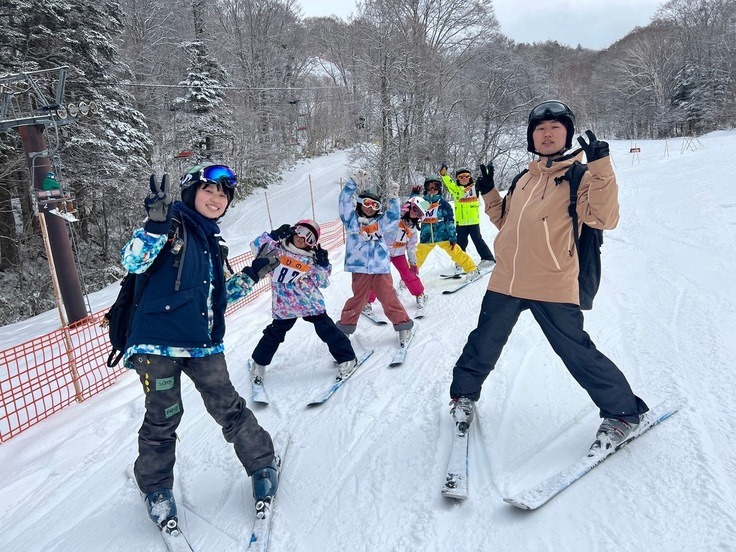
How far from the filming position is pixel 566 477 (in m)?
2.15

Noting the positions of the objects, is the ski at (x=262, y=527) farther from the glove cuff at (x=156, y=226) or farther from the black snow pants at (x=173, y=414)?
the glove cuff at (x=156, y=226)

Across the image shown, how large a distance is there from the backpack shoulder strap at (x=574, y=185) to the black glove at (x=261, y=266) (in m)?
1.80

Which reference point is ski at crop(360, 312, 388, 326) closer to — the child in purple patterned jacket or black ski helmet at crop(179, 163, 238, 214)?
the child in purple patterned jacket

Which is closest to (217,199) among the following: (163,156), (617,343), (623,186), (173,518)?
(173,518)

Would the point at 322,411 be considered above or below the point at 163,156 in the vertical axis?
below

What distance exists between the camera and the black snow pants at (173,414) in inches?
84.0

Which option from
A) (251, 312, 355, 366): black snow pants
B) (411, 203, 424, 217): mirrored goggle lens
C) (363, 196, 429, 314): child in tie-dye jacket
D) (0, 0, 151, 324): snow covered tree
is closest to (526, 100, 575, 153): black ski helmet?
(251, 312, 355, 366): black snow pants

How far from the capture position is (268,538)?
207cm

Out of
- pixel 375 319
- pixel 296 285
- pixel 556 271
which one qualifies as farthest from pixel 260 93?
pixel 556 271

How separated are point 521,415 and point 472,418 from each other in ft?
1.20

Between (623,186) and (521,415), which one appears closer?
(521,415)

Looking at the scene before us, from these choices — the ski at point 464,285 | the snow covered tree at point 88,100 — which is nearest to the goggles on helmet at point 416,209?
the ski at point 464,285

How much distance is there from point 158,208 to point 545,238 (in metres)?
1.96

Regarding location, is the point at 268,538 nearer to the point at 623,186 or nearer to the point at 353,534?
the point at 353,534
